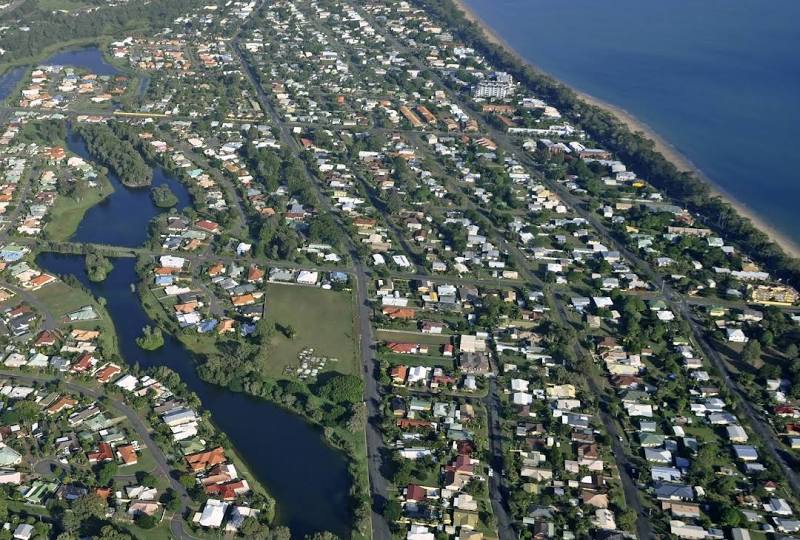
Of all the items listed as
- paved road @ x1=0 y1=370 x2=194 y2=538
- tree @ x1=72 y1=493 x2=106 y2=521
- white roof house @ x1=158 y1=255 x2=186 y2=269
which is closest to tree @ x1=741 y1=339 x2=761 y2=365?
paved road @ x1=0 y1=370 x2=194 y2=538

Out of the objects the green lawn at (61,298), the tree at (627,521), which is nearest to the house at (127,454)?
the green lawn at (61,298)

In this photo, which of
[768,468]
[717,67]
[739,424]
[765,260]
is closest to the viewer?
[768,468]

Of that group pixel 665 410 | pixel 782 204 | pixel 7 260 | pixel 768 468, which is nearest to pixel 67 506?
pixel 7 260

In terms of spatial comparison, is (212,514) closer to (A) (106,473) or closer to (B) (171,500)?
(B) (171,500)

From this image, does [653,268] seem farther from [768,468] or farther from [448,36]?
[448,36]

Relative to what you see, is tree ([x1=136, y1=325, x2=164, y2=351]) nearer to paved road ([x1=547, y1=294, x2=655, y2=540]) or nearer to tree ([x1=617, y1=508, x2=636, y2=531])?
paved road ([x1=547, y1=294, x2=655, y2=540])
